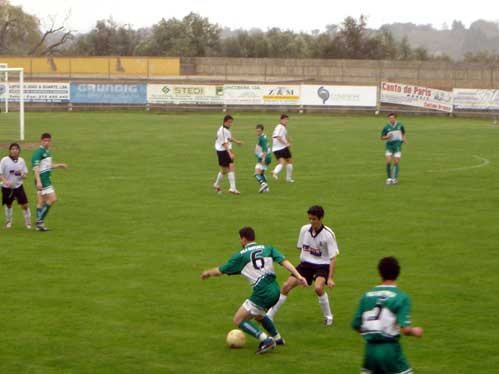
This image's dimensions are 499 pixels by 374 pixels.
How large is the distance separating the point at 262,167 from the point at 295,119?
29600 mm

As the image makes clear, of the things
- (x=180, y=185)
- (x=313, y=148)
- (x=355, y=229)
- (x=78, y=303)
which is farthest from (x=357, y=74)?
(x=78, y=303)

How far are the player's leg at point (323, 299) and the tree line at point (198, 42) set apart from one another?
8222 centimetres

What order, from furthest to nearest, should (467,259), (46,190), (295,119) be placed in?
(295,119) < (46,190) < (467,259)

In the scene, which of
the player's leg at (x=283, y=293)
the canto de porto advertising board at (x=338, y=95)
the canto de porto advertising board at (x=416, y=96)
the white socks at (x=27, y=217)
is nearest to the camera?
the player's leg at (x=283, y=293)

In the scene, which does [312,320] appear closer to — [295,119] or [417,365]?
[417,365]

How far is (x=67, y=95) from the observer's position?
61844mm

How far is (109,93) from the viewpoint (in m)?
61.8

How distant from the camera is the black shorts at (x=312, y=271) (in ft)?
41.7

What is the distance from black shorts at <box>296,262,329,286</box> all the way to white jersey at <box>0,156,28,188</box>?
9708 mm

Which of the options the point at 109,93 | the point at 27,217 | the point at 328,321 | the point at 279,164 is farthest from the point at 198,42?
the point at 328,321

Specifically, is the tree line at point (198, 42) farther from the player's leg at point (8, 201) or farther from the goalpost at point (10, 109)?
the player's leg at point (8, 201)

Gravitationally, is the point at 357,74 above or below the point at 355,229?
above

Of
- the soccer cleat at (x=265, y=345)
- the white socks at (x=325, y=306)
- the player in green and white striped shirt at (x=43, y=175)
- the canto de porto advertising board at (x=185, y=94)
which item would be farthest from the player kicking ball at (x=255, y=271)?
the canto de porto advertising board at (x=185, y=94)

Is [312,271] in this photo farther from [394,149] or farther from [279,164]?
[279,164]
